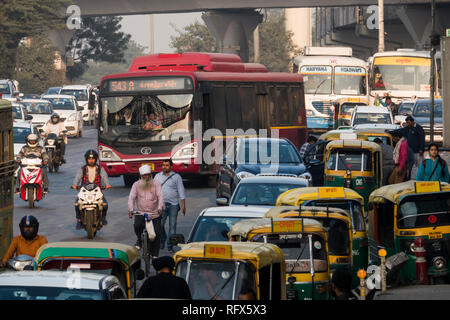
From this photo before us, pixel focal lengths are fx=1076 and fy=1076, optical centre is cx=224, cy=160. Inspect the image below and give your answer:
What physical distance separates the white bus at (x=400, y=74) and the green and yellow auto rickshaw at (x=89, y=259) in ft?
130

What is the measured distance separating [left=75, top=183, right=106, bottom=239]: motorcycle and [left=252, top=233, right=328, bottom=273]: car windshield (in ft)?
26.6

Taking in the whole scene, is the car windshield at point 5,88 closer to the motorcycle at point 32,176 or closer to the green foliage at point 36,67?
the green foliage at point 36,67

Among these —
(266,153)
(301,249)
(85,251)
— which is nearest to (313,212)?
(301,249)

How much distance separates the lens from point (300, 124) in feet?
111

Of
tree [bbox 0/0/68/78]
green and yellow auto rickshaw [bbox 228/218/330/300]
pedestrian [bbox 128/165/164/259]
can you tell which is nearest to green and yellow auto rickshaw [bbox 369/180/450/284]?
green and yellow auto rickshaw [bbox 228/218/330/300]

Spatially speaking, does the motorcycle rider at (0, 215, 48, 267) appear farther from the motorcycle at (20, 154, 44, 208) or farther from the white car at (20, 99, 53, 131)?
the white car at (20, 99, 53, 131)

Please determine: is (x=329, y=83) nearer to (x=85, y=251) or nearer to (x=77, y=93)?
(x=77, y=93)

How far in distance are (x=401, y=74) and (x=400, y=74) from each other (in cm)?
6

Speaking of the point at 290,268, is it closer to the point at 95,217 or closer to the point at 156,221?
the point at 156,221

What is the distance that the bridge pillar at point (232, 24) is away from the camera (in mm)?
84875

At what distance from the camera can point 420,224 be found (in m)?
15.2
